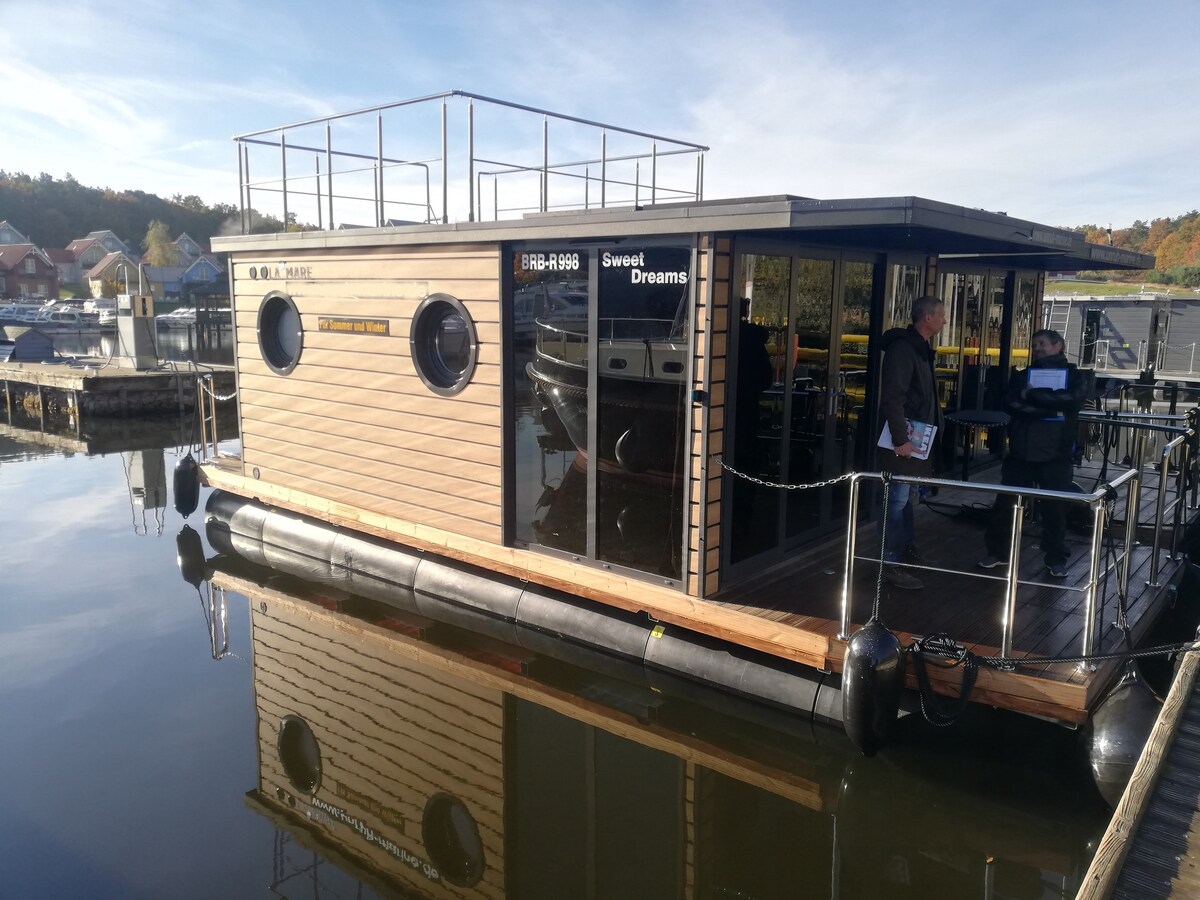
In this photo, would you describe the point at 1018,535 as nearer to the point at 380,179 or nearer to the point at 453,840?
the point at 453,840

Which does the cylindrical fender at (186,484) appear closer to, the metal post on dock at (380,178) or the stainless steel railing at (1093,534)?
the metal post on dock at (380,178)

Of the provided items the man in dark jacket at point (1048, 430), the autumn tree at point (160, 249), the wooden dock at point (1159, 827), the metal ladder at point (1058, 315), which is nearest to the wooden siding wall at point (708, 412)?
the man in dark jacket at point (1048, 430)

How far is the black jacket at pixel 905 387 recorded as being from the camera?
5.64 metres

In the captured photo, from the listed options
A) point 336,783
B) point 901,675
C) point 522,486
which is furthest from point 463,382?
point 901,675

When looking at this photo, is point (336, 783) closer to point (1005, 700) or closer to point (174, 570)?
point (1005, 700)

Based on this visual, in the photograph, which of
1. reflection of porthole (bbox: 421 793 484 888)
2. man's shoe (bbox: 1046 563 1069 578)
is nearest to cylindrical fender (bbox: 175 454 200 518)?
reflection of porthole (bbox: 421 793 484 888)

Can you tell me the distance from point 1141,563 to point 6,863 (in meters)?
7.30

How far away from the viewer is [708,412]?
229 inches

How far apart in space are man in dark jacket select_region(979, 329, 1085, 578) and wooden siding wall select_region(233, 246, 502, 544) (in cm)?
368

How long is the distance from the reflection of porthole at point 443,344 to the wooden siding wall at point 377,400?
0.09m

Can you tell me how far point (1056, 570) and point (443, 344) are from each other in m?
4.88

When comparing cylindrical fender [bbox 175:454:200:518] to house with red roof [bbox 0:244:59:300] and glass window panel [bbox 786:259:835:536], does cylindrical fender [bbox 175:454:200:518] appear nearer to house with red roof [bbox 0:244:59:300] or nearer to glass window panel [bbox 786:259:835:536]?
glass window panel [bbox 786:259:835:536]

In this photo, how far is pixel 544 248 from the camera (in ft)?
21.9

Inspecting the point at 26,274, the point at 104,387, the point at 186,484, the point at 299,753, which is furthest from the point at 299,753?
the point at 26,274
